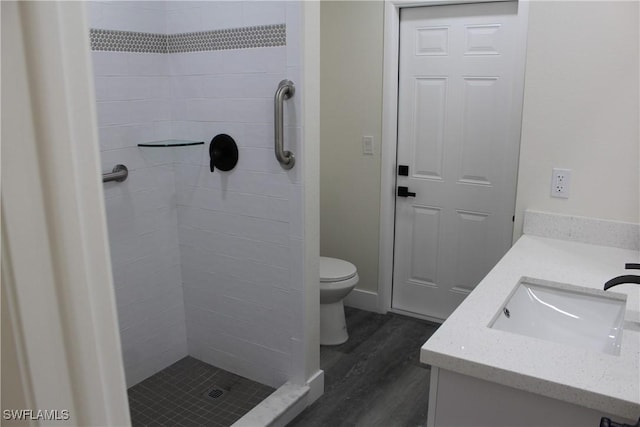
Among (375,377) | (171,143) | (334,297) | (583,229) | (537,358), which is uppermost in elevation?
(171,143)

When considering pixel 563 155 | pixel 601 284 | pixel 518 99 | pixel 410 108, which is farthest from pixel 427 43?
pixel 601 284

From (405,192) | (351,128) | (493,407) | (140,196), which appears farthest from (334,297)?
(493,407)

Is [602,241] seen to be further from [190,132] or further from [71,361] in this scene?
[71,361]

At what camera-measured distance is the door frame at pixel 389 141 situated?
3.23m

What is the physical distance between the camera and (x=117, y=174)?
247cm

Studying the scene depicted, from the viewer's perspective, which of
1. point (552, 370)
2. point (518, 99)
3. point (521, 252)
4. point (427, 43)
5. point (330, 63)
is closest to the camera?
point (552, 370)

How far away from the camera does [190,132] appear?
268cm

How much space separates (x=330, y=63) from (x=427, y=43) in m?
0.65

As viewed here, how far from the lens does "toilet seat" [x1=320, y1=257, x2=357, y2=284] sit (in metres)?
3.15

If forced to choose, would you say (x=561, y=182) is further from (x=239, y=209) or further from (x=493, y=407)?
(x=239, y=209)

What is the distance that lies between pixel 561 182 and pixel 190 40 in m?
1.80

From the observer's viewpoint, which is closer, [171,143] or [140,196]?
[171,143]

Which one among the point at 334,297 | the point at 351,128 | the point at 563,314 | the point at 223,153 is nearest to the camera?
the point at 563,314

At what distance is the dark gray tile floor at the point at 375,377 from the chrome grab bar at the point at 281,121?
1.21 metres
